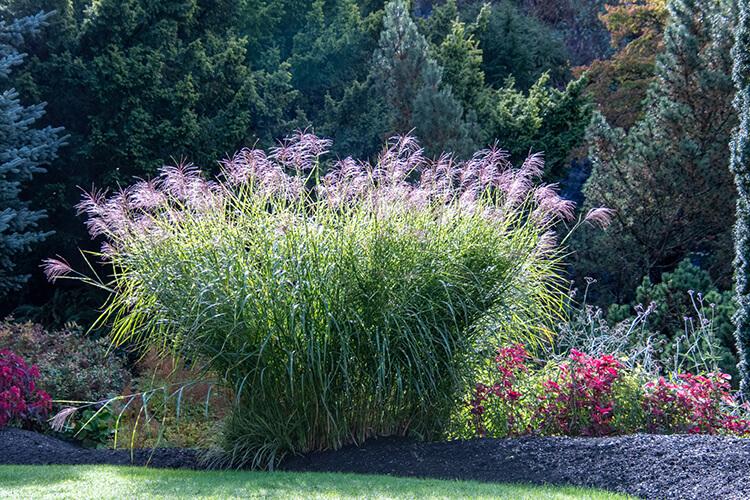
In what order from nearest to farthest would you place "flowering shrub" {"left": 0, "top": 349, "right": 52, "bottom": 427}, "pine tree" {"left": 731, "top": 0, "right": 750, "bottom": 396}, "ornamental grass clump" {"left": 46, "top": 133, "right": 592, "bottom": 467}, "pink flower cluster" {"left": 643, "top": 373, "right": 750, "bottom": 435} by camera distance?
"ornamental grass clump" {"left": 46, "top": 133, "right": 592, "bottom": 467} < "pink flower cluster" {"left": 643, "top": 373, "right": 750, "bottom": 435} < "flowering shrub" {"left": 0, "top": 349, "right": 52, "bottom": 427} < "pine tree" {"left": 731, "top": 0, "right": 750, "bottom": 396}

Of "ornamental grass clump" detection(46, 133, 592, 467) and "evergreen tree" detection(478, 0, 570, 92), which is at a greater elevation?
"evergreen tree" detection(478, 0, 570, 92)

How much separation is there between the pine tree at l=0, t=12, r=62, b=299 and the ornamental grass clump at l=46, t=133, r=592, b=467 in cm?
532

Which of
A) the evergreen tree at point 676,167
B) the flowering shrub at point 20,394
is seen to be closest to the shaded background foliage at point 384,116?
the evergreen tree at point 676,167

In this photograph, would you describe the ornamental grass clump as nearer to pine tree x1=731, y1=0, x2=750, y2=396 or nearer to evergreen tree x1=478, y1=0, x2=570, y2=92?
pine tree x1=731, y1=0, x2=750, y2=396

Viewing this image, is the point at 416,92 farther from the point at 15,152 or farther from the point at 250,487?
the point at 250,487

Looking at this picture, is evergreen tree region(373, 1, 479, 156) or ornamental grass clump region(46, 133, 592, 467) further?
evergreen tree region(373, 1, 479, 156)

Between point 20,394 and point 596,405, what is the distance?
17.6 ft

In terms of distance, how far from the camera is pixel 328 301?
14.2ft

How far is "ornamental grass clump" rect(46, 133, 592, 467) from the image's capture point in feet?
14.1

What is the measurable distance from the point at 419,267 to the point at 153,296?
1888 mm

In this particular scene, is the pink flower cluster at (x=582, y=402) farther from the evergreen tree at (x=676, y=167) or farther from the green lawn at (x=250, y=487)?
the evergreen tree at (x=676, y=167)

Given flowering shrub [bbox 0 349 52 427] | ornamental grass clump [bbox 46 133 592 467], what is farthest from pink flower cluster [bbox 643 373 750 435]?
flowering shrub [bbox 0 349 52 427]

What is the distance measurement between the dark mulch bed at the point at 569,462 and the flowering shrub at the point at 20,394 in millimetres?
1988

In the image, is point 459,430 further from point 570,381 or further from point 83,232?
point 83,232
